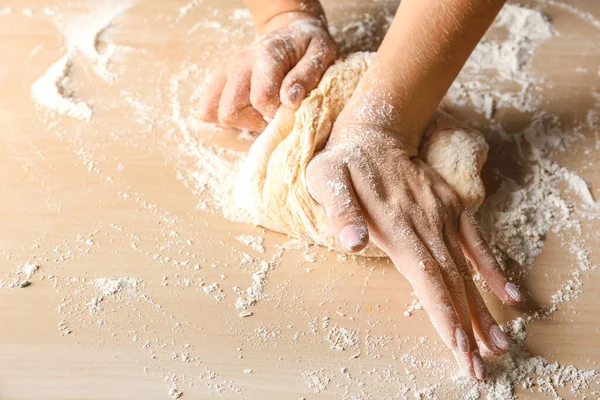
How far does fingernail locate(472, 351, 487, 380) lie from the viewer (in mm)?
878

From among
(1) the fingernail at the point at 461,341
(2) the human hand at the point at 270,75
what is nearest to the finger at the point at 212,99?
(2) the human hand at the point at 270,75

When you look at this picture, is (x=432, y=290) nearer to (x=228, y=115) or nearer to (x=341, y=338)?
(x=341, y=338)

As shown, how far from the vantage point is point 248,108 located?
1.16 m

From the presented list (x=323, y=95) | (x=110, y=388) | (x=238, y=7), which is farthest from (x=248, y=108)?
(x=110, y=388)

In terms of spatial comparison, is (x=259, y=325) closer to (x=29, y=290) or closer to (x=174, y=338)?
(x=174, y=338)

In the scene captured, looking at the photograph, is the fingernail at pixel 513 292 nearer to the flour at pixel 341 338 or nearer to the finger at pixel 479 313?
the finger at pixel 479 313

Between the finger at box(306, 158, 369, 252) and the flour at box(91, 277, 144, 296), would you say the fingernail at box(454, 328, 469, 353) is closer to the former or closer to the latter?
the finger at box(306, 158, 369, 252)

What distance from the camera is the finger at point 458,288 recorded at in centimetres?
88

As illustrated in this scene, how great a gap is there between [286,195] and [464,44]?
395 millimetres

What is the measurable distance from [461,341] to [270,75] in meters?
0.56

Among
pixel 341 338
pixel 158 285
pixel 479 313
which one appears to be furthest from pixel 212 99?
pixel 479 313

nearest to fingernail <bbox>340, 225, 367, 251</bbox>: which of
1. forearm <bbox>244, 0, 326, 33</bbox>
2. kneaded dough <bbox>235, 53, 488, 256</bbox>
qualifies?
kneaded dough <bbox>235, 53, 488, 256</bbox>

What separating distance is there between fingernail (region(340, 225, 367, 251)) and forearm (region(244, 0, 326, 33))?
55 cm

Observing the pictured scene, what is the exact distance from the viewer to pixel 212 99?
1.20 meters
